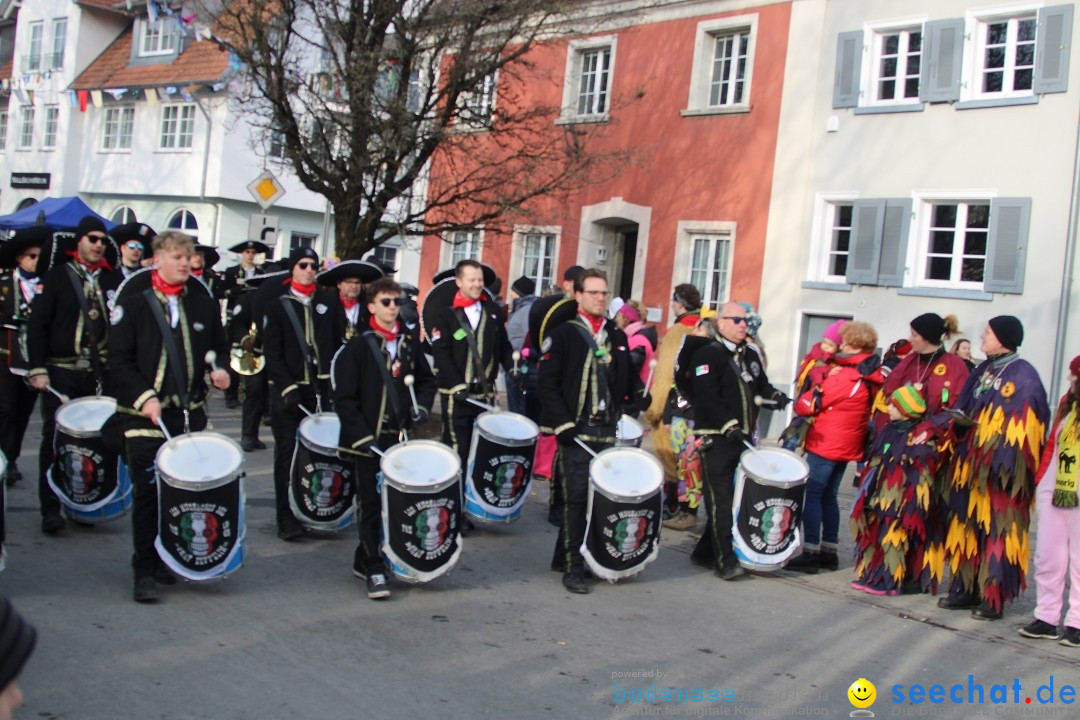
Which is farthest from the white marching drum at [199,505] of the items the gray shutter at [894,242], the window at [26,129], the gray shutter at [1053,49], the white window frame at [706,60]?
the window at [26,129]

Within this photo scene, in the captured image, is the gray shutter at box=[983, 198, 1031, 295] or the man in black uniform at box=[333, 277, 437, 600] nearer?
the man in black uniform at box=[333, 277, 437, 600]

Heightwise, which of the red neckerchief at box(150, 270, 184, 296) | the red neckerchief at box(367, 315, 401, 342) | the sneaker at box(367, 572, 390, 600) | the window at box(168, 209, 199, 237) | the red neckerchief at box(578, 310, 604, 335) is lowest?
the sneaker at box(367, 572, 390, 600)

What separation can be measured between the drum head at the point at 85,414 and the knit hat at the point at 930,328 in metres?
5.33

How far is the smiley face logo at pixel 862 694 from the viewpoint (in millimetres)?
5746

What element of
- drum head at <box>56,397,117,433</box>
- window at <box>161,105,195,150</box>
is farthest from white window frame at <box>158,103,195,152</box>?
drum head at <box>56,397,117,433</box>

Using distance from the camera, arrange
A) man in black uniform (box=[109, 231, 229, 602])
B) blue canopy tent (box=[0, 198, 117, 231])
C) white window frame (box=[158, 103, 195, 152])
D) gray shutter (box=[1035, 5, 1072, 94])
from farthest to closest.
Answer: white window frame (box=[158, 103, 195, 152]) → blue canopy tent (box=[0, 198, 117, 231]) → gray shutter (box=[1035, 5, 1072, 94]) → man in black uniform (box=[109, 231, 229, 602])

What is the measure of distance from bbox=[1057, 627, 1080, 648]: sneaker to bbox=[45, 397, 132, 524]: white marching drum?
591 centimetres

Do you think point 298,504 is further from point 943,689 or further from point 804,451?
point 943,689

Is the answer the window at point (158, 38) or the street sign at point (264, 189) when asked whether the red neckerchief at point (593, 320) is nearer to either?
the street sign at point (264, 189)

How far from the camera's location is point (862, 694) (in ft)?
19.1

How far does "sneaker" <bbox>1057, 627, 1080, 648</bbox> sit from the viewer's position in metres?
7.00

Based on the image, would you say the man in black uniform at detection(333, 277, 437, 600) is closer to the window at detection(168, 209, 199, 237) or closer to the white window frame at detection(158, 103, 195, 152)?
the window at detection(168, 209, 199, 237)

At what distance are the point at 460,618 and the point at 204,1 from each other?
1063cm

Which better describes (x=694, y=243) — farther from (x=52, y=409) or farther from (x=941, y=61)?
(x=52, y=409)
